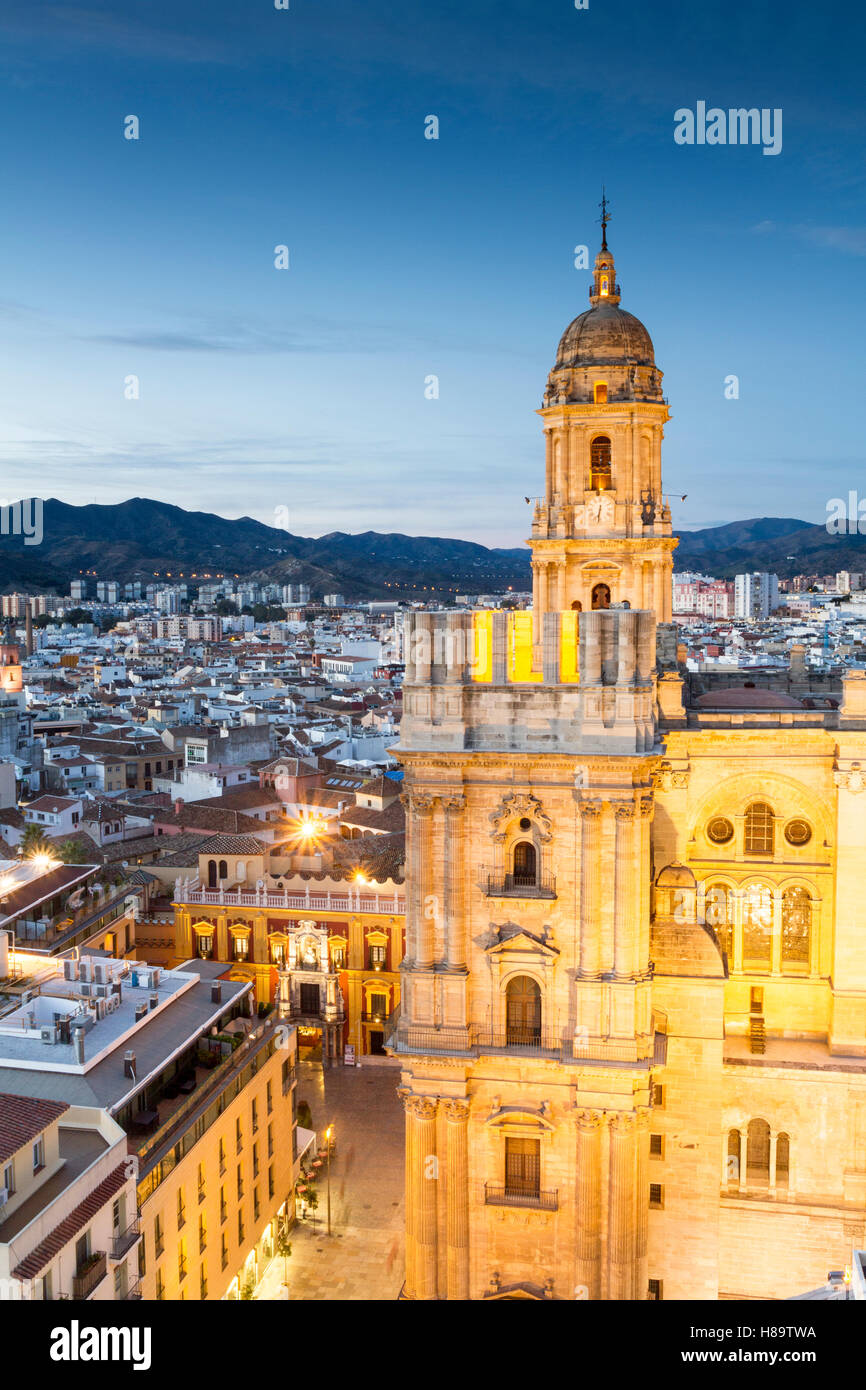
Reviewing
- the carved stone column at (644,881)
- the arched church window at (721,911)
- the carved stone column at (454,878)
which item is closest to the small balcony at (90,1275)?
the carved stone column at (454,878)

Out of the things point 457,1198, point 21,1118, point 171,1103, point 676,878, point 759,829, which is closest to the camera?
point 21,1118

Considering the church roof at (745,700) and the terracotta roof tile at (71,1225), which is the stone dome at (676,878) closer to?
the church roof at (745,700)

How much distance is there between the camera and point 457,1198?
2647cm

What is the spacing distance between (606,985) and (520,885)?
2874 mm

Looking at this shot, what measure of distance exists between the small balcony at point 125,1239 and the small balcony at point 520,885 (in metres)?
10.6

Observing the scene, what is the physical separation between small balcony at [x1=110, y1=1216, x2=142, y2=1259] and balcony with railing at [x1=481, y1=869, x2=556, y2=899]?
34.7ft

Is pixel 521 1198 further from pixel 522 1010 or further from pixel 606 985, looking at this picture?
pixel 606 985

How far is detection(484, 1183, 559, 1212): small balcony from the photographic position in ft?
86.3

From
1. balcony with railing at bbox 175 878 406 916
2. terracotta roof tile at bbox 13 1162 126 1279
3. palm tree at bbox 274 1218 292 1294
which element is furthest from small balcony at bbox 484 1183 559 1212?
balcony with railing at bbox 175 878 406 916

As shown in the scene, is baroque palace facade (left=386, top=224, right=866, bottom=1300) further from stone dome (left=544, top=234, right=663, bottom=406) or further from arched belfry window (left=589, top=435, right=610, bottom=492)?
stone dome (left=544, top=234, right=663, bottom=406)

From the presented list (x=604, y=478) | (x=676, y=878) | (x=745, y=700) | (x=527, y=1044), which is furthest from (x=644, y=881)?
(x=604, y=478)
